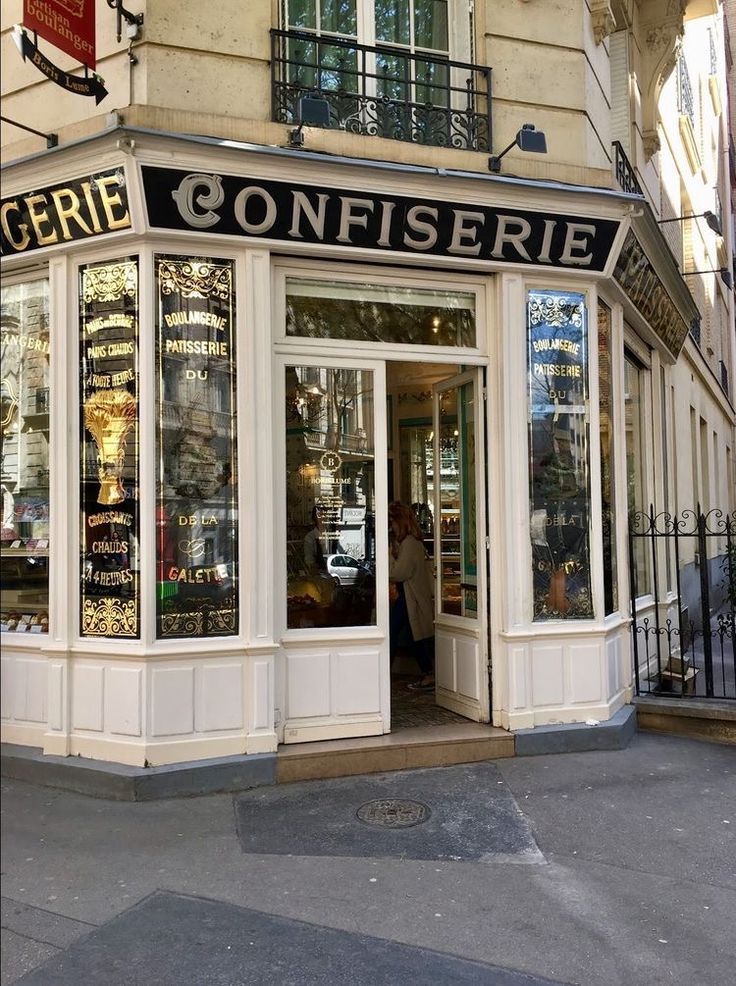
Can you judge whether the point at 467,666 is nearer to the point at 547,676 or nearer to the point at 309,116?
the point at 547,676

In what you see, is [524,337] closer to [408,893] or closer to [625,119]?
[625,119]

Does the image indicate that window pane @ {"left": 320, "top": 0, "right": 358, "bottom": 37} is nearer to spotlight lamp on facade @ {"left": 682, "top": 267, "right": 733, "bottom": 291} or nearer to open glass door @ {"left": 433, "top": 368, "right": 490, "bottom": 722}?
open glass door @ {"left": 433, "top": 368, "right": 490, "bottom": 722}

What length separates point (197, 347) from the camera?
542 centimetres

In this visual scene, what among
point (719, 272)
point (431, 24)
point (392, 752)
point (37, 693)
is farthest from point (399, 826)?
point (719, 272)

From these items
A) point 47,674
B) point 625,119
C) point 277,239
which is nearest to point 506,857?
point 47,674

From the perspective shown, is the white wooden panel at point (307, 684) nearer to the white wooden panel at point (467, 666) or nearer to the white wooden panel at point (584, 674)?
the white wooden panel at point (467, 666)

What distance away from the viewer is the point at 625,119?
304 inches

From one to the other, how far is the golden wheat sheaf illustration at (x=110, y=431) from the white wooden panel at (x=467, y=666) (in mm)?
2927

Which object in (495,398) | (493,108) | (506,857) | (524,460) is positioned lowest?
(506,857)

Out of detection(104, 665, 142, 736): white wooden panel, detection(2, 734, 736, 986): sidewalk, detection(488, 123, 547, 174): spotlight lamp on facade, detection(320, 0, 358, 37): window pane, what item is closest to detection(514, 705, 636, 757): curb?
detection(2, 734, 736, 986): sidewalk

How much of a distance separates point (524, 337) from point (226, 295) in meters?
2.29

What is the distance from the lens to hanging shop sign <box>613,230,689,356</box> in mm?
6680

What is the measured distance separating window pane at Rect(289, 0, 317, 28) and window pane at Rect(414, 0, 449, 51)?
821 millimetres

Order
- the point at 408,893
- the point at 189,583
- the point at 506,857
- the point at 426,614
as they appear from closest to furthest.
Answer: the point at 408,893
the point at 506,857
the point at 189,583
the point at 426,614
